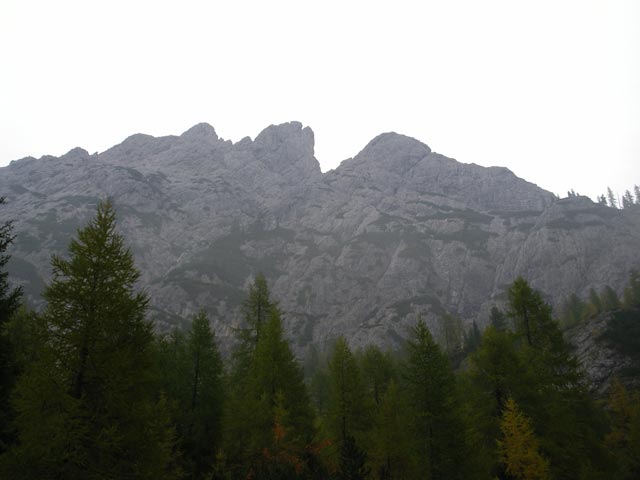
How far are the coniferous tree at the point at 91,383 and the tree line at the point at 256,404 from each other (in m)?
0.05

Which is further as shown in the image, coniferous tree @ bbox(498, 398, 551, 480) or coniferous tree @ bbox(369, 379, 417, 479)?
coniferous tree @ bbox(369, 379, 417, 479)

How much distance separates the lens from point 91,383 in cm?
1248

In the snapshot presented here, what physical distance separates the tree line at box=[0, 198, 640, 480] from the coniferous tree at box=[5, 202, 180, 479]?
0.15 feet

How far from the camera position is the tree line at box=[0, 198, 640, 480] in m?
11.8

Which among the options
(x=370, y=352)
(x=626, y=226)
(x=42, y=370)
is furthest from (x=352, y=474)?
(x=626, y=226)

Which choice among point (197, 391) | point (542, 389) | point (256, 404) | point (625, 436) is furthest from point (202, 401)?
point (625, 436)

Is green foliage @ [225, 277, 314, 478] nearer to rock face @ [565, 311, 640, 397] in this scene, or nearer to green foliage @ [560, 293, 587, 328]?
rock face @ [565, 311, 640, 397]

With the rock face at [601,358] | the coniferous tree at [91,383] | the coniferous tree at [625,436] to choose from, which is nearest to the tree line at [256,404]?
the coniferous tree at [91,383]

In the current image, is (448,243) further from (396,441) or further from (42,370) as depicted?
(42,370)

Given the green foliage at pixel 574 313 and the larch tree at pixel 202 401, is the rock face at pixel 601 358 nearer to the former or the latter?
the green foliage at pixel 574 313

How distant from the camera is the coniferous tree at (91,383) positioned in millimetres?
11008

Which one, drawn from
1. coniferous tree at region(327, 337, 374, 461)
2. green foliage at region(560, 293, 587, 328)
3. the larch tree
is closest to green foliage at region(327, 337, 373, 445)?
coniferous tree at region(327, 337, 374, 461)

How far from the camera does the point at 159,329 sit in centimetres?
13825

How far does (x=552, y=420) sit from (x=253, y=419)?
1787cm
